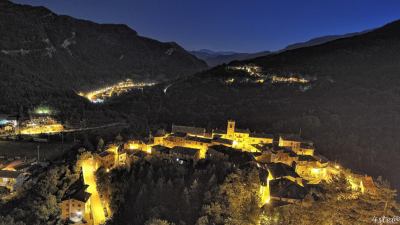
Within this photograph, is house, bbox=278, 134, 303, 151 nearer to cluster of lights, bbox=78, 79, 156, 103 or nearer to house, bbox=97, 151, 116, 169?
house, bbox=97, 151, 116, 169

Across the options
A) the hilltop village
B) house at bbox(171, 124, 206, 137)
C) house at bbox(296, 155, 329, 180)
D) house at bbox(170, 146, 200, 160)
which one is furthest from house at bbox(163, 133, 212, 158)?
house at bbox(296, 155, 329, 180)

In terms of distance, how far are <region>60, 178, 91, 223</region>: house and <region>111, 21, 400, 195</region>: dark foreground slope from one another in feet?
85.8

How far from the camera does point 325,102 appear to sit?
6569 centimetres

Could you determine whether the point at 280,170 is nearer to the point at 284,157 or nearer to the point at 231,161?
the point at 284,157

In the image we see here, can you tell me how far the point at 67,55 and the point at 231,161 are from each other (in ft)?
318

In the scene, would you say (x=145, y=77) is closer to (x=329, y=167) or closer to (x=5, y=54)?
(x=5, y=54)

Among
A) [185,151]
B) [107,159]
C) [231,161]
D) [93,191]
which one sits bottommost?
[93,191]

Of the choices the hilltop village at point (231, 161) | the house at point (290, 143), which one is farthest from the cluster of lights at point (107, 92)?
the house at point (290, 143)

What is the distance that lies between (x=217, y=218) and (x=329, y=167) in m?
14.4

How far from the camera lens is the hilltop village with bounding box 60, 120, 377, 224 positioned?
26000 millimetres

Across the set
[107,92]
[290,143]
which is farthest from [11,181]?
[107,92]

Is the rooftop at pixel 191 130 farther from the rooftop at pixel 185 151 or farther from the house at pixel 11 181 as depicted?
the house at pixel 11 181

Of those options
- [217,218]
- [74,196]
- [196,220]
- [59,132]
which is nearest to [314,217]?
[217,218]

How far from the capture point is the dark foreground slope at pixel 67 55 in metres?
72.9
